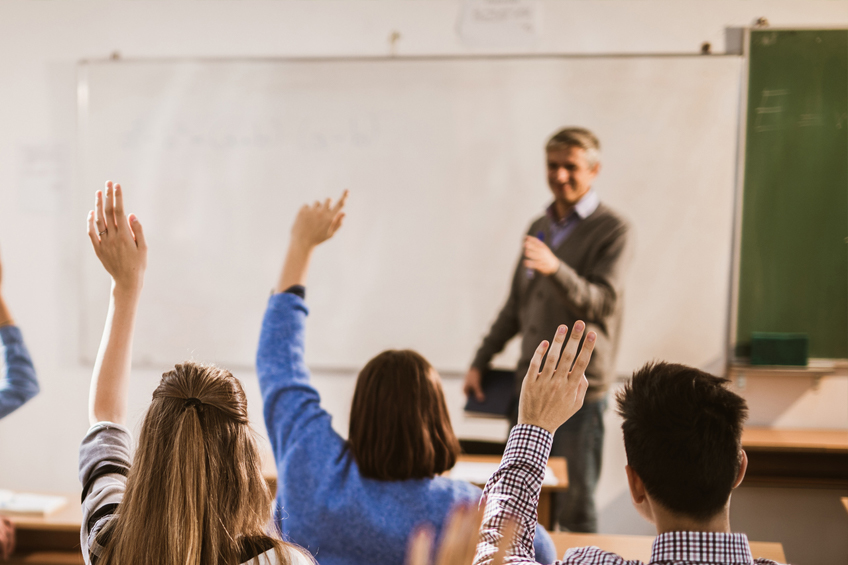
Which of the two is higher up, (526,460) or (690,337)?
(526,460)

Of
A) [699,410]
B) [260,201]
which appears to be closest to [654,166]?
[260,201]

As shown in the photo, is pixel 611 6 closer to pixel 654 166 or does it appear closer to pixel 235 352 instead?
pixel 654 166

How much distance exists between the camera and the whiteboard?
2818mm

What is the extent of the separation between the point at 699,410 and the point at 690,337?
212 cm

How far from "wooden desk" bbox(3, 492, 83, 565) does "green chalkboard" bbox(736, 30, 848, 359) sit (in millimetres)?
2746

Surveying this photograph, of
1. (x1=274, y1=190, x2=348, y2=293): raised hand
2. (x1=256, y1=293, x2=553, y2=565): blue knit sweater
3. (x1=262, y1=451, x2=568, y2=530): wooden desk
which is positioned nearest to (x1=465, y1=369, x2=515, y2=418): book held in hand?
(x1=262, y1=451, x2=568, y2=530): wooden desk

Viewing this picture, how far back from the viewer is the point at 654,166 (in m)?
2.83

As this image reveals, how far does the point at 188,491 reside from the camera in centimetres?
80

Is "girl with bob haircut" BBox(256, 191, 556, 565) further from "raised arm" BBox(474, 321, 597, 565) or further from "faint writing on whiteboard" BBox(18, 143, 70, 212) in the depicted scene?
"faint writing on whiteboard" BBox(18, 143, 70, 212)

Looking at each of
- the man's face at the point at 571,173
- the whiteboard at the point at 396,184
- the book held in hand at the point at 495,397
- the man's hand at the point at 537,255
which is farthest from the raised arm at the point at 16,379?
the man's face at the point at 571,173

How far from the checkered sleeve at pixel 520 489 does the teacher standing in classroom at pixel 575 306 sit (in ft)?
5.48

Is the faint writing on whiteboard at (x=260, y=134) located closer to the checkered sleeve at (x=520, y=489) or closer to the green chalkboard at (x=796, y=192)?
the green chalkboard at (x=796, y=192)

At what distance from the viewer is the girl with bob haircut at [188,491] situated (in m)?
0.79

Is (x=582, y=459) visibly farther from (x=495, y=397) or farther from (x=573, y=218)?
(x=573, y=218)
